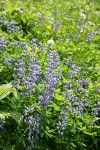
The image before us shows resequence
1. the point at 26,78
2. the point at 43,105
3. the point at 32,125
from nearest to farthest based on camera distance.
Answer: the point at 32,125
the point at 43,105
the point at 26,78

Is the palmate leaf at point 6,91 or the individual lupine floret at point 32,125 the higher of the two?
the palmate leaf at point 6,91

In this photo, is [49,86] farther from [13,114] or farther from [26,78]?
[13,114]

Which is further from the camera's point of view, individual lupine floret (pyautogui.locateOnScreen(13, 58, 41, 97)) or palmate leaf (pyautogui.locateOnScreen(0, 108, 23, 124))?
individual lupine floret (pyautogui.locateOnScreen(13, 58, 41, 97))

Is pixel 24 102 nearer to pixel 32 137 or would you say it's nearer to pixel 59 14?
pixel 32 137

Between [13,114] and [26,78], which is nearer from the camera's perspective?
[13,114]

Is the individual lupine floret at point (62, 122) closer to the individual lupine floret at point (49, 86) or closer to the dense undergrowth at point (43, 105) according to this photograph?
the dense undergrowth at point (43, 105)

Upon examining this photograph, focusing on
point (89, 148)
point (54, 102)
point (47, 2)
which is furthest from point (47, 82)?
point (47, 2)

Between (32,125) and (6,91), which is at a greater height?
(6,91)

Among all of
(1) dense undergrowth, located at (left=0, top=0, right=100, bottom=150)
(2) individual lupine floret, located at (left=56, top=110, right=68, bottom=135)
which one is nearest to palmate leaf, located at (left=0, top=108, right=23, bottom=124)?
(1) dense undergrowth, located at (left=0, top=0, right=100, bottom=150)

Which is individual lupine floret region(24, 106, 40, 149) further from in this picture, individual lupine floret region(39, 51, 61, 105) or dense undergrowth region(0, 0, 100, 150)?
individual lupine floret region(39, 51, 61, 105)

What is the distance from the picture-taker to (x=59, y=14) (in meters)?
7.98

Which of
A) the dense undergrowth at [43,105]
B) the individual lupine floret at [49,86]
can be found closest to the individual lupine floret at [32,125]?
the dense undergrowth at [43,105]

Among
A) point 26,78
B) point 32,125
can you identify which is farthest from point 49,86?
point 32,125

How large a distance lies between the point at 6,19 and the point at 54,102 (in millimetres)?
3054
